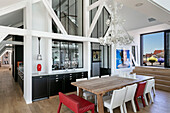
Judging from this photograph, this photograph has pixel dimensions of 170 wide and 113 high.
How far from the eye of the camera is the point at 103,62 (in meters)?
6.37

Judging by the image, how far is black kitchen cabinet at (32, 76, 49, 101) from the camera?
12.5 ft

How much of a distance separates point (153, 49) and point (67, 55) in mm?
5211

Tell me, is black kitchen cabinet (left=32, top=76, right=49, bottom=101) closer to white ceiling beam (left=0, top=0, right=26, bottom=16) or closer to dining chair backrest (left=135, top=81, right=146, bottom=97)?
white ceiling beam (left=0, top=0, right=26, bottom=16)

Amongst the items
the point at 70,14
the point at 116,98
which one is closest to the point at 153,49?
the point at 70,14

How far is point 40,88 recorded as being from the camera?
3.94m

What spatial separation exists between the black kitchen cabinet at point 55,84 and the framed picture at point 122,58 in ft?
12.7

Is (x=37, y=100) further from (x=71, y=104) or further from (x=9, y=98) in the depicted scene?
(x=71, y=104)

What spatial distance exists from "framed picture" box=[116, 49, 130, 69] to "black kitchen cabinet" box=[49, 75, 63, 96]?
387cm

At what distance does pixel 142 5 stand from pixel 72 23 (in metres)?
3.90

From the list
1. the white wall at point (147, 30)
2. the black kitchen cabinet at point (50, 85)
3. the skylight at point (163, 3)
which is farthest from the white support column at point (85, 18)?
the white wall at point (147, 30)

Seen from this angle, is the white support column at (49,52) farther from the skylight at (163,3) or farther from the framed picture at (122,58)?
the framed picture at (122,58)


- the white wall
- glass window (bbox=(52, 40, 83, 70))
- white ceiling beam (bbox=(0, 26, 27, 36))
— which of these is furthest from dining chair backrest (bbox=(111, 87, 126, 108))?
the white wall

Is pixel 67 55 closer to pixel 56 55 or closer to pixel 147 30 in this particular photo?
pixel 56 55

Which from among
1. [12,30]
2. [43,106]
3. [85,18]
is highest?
[85,18]
